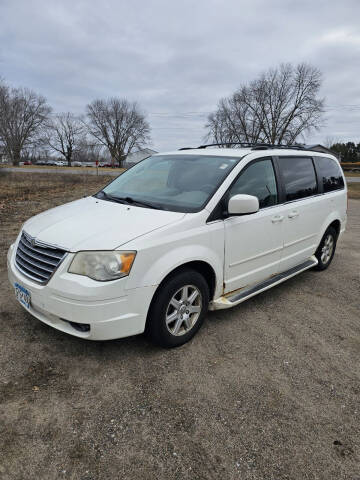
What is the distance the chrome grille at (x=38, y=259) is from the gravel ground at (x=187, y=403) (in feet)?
2.24

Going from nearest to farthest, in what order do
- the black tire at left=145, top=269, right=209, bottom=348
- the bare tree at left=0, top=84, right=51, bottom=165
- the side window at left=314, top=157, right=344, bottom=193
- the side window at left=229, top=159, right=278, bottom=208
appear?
the black tire at left=145, top=269, right=209, bottom=348 → the side window at left=229, top=159, right=278, bottom=208 → the side window at left=314, top=157, right=344, bottom=193 → the bare tree at left=0, top=84, right=51, bottom=165

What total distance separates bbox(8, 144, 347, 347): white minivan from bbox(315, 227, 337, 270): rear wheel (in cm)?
76

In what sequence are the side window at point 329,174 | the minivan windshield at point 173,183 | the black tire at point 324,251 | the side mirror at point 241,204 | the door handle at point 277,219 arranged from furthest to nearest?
the black tire at point 324,251 < the side window at point 329,174 < the door handle at point 277,219 < the minivan windshield at point 173,183 < the side mirror at point 241,204

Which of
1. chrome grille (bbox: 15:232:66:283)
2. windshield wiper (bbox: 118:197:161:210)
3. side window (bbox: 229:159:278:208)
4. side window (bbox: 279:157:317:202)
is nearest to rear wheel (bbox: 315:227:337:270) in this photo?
side window (bbox: 279:157:317:202)

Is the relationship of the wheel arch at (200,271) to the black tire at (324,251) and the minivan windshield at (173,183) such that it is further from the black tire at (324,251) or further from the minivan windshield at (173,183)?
the black tire at (324,251)

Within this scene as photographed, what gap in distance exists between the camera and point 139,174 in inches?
154

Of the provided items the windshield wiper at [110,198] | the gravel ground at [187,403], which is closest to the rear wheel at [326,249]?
the gravel ground at [187,403]

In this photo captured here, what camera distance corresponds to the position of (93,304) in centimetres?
237

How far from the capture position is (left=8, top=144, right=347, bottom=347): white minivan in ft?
8.01

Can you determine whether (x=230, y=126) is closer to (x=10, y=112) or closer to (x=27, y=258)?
(x=10, y=112)

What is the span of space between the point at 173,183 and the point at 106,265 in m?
1.38

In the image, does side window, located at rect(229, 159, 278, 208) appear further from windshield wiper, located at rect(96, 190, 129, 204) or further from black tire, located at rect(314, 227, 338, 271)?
black tire, located at rect(314, 227, 338, 271)

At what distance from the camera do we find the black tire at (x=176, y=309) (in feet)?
8.71

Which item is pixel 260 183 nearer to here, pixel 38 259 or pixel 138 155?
pixel 38 259
